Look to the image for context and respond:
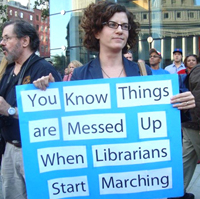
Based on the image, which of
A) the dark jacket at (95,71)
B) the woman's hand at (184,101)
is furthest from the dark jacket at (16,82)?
the woman's hand at (184,101)

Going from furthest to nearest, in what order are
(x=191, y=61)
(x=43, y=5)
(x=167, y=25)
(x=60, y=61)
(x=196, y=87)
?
(x=43, y=5) → (x=60, y=61) → (x=167, y=25) → (x=191, y=61) → (x=196, y=87)

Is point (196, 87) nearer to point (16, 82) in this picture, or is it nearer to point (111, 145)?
point (111, 145)

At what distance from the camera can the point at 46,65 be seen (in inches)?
94.6

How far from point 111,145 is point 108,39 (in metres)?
0.66

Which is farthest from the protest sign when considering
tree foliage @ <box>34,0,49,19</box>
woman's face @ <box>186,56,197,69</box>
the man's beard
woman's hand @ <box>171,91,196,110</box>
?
Result: tree foliage @ <box>34,0,49,19</box>

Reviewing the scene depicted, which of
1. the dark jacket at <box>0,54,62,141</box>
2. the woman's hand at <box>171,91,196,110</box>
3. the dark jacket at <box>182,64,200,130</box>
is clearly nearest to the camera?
the woman's hand at <box>171,91,196,110</box>

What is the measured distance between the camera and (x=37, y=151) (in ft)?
6.05

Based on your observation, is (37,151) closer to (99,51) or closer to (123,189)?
(123,189)

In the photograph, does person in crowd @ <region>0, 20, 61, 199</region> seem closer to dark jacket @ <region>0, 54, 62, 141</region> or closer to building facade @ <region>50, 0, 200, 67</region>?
dark jacket @ <region>0, 54, 62, 141</region>

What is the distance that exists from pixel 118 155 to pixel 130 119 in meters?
0.23

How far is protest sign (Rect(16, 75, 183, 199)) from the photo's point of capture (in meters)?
1.83

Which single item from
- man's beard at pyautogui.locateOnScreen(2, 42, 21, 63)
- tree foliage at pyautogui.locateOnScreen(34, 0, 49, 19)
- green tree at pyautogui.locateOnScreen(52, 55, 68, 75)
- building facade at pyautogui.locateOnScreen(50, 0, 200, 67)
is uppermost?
tree foliage at pyautogui.locateOnScreen(34, 0, 49, 19)

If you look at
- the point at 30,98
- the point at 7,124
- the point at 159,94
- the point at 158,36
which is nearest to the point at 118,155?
the point at 159,94

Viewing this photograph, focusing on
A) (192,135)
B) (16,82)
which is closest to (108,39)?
(16,82)
